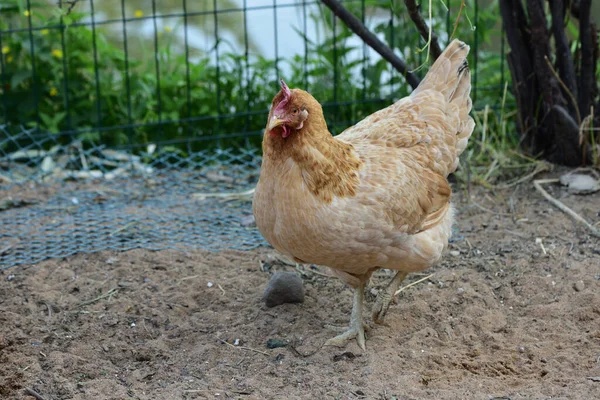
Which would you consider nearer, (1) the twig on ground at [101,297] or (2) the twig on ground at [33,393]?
(2) the twig on ground at [33,393]

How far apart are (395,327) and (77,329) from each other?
5.23ft

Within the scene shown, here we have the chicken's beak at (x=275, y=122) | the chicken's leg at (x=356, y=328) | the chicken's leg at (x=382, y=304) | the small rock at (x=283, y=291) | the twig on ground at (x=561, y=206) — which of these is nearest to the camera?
the chicken's beak at (x=275, y=122)

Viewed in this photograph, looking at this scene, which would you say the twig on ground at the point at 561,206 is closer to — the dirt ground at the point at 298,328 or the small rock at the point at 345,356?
the dirt ground at the point at 298,328

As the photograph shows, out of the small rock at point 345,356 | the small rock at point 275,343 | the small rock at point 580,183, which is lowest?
the small rock at point 345,356

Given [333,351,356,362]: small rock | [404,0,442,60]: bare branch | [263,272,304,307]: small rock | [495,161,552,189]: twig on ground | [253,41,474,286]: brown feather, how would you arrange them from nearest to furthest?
[253,41,474,286]: brown feather < [333,351,356,362]: small rock < [263,272,304,307]: small rock < [404,0,442,60]: bare branch < [495,161,552,189]: twig on ground

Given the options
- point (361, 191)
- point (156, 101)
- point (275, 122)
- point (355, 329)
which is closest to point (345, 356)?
point (355, 329)

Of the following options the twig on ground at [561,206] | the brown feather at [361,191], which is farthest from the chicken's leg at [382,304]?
the twig on ground at [561,206]

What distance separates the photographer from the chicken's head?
321 centimetres

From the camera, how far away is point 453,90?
13.8 ft

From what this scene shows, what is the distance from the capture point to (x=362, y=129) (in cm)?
404

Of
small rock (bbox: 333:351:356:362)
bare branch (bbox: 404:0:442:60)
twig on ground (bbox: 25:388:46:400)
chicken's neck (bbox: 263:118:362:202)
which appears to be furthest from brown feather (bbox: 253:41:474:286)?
twig on ground (bbox: 25:388:46:400)

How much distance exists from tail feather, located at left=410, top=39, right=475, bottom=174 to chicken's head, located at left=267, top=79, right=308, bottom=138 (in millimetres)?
1100

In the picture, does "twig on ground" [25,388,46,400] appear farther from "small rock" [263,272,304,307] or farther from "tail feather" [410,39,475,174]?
"tail feather" [410,39,475,174]

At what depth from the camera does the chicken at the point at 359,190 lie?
326 centimetres
